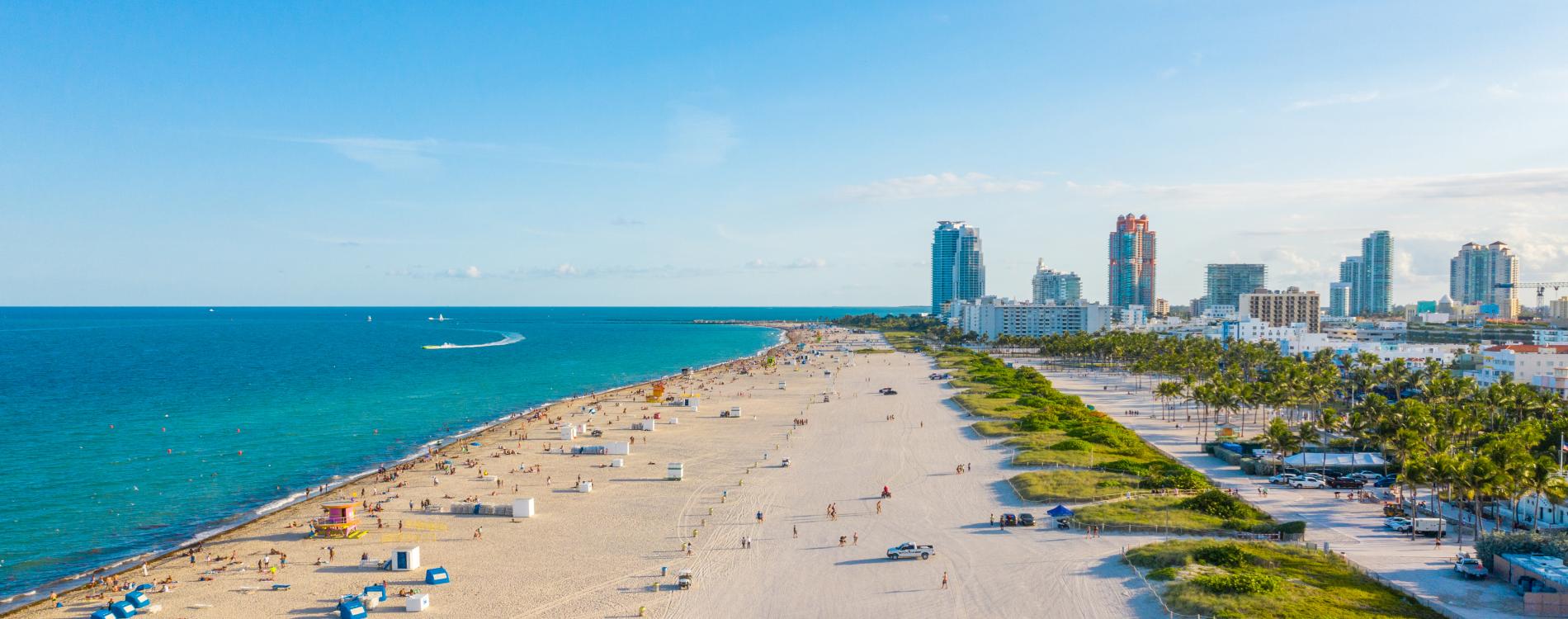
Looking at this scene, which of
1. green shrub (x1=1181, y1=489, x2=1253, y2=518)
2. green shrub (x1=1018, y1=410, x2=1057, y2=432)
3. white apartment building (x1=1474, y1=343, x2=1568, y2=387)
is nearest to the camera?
green shrub (x1=1181, y1=489, x2=1253, y2=518)

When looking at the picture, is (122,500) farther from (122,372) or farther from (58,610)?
(122,372)

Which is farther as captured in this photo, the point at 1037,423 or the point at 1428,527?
the point at 1037,423

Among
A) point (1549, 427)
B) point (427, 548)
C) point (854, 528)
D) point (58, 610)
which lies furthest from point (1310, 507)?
point (58, 610)

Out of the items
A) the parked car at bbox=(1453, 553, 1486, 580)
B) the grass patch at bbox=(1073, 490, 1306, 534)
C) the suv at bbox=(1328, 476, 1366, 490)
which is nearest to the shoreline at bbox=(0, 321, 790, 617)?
the grass patch at bbox=(1073, 490, 1306, 534)

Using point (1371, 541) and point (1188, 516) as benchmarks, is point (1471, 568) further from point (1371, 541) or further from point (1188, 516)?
point (1188, 516)

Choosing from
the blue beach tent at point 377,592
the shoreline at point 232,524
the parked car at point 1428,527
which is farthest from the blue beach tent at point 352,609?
the parked car at point 1428,527

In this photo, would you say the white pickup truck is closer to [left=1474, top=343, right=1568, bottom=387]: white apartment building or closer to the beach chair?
the beach chair

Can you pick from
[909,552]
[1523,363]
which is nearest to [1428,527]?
[909,552]
